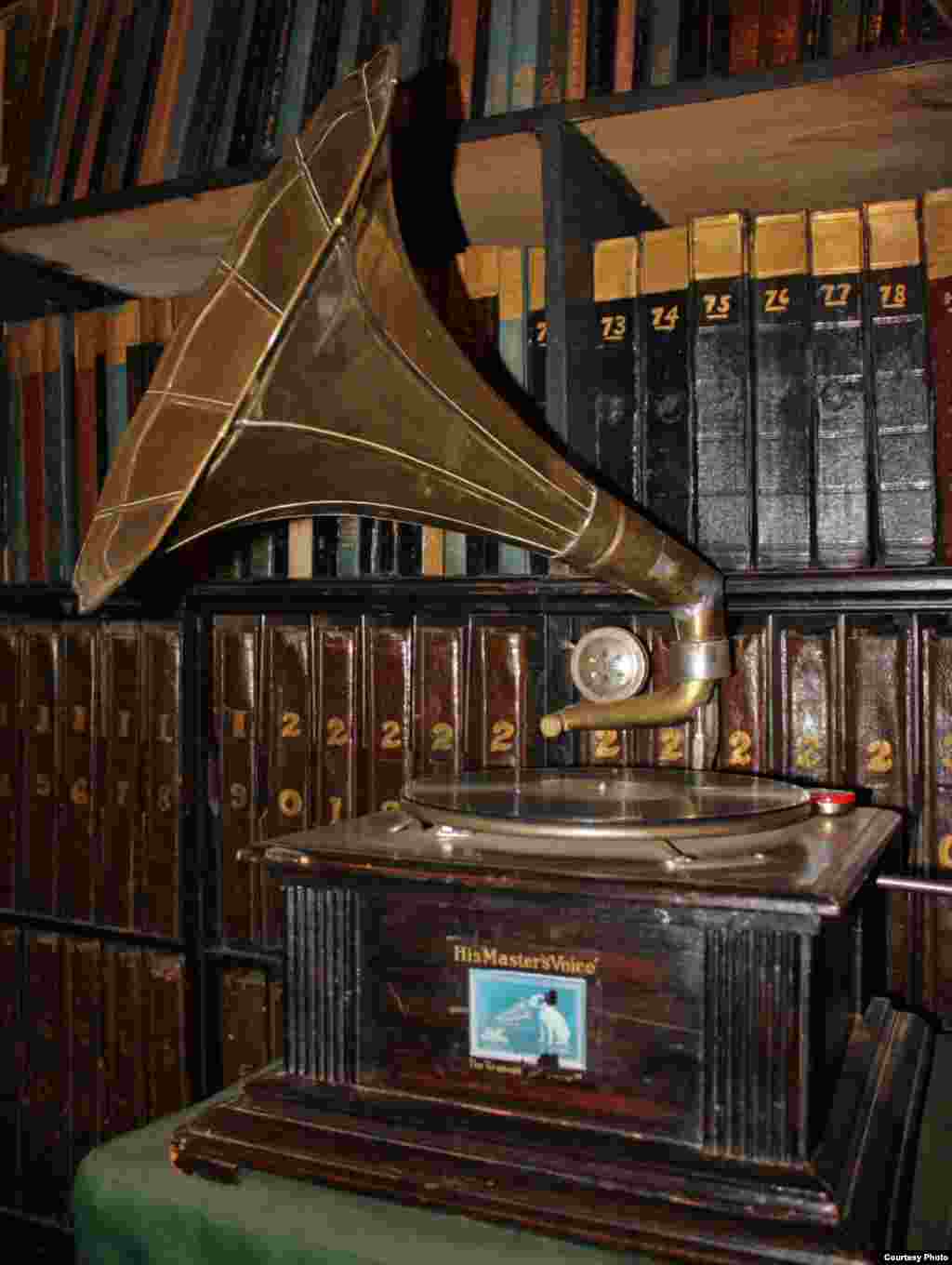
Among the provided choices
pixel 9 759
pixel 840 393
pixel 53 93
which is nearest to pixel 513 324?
pixel 840 393

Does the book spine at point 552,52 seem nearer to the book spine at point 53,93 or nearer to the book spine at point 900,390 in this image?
the book spine at point 900,390

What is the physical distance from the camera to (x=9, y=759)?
69.6 inches

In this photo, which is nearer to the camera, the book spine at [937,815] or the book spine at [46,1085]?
the book spine at [937,815]

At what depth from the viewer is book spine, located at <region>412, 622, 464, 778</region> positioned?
55.6 inches

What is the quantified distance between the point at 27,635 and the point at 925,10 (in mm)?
1471

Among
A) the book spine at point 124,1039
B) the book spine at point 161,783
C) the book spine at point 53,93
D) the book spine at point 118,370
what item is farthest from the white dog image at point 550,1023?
the book spine at point 53,93

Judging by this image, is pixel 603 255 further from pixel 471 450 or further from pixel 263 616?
pixel 263 616

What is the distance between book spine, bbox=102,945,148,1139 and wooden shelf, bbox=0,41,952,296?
1.05 m

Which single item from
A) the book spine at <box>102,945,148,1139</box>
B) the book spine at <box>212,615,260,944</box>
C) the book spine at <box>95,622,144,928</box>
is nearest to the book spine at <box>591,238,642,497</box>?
the book spine at <box>212,615,260,944</box>

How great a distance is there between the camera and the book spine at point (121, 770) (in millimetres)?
1628

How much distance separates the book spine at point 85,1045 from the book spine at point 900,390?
1.29 meters

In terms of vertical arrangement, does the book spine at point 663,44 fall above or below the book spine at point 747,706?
above

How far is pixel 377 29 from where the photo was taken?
138 cm

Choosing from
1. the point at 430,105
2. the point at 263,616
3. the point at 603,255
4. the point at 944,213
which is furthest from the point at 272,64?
the point at 944,213
